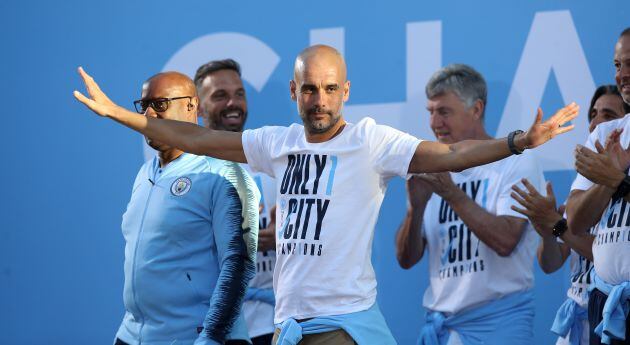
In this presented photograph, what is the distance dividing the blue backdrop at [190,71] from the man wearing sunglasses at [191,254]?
126 cm

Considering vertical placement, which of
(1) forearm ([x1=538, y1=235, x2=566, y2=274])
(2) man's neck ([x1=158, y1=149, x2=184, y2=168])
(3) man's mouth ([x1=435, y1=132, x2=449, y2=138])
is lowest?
(1) forearm ([x1=538, y1=235, x2=566, y2=274])

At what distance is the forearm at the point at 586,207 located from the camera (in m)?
3.51

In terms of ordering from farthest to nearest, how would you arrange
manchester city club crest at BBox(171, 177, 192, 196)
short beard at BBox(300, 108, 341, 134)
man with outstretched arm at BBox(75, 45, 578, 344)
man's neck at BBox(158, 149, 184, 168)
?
man's neck at BBox(158, 149, 184, 168) < manchester city club crest at BBox(171, 177, 192, 196) < short beard at BBox(300, 108, 341, 134) < man with outstretched arm at BBox(75, 45, 578, 344)

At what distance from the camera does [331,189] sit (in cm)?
323

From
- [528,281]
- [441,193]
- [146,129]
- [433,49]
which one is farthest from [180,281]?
[433,49]

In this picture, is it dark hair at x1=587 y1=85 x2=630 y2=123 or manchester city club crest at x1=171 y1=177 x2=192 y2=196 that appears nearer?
manchester city club crest at x1=171 y1=177 x2=192 y2=196

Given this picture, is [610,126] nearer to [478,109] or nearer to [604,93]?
[604,93]

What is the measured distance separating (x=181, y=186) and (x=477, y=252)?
1276mm

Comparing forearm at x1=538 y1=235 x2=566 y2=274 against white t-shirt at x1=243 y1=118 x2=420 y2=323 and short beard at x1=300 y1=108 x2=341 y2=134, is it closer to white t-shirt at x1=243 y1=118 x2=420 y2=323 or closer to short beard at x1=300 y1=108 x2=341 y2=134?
white t-shirt at x1=243 y1=118 x2=420 y2=323

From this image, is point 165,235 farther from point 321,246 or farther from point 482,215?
point 482,215

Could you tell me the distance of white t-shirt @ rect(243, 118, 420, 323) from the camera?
125 inches

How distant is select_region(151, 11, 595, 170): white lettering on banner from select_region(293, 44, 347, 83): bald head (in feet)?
4.44

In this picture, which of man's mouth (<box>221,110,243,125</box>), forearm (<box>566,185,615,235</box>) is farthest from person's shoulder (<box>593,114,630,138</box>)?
man's mouth (<box>221,110,243,125</box>)

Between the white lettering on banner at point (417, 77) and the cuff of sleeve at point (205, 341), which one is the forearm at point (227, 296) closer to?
the cuff of sleeve at point (205, 341)
